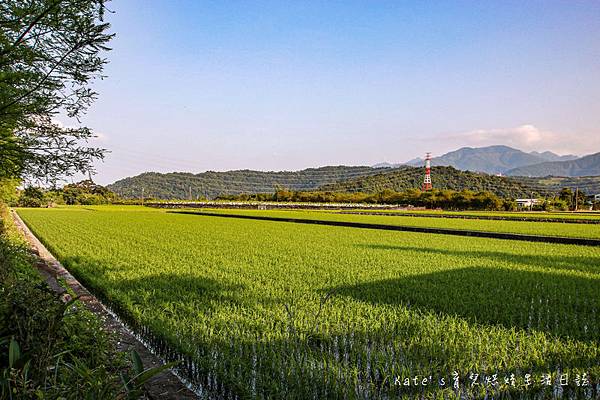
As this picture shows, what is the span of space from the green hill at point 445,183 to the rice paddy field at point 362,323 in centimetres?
12659

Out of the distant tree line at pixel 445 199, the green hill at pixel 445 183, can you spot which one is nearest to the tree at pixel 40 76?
the distant tree line at pixel 445 199

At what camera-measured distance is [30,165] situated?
21.9 feet

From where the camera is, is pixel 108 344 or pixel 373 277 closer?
pixel 108 344

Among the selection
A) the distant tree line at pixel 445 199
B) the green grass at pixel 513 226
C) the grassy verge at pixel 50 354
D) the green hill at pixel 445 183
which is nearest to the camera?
the grassy verge at pixel 50 354

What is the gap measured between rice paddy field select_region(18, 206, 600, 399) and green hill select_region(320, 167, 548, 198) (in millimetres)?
126587

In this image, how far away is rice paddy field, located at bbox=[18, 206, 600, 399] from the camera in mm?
3583

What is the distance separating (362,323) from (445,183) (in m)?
142

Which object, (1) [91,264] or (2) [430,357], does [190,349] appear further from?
(1) [91,264]

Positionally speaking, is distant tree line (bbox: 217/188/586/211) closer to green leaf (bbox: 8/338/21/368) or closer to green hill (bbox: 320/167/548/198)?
green hill (bbox: 320/167/548/198)

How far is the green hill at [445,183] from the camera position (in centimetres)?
12825

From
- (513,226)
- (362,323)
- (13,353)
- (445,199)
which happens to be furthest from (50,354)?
(445,199)

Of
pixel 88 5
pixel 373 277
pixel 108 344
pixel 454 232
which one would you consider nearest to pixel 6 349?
pixel 108 344

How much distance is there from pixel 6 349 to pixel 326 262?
8.97 meters

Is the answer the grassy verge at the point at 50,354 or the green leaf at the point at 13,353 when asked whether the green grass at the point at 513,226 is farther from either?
the green leaf at the point at 13,353
